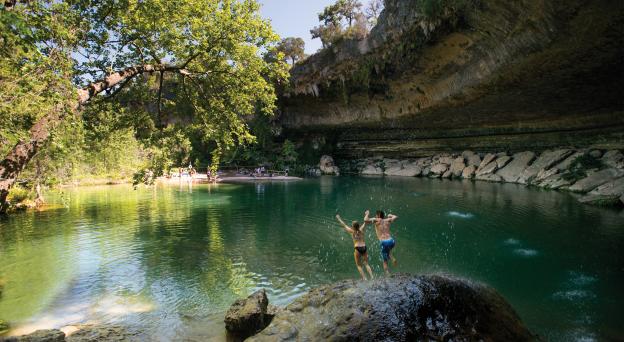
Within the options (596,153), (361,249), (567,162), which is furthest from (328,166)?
(361,249)

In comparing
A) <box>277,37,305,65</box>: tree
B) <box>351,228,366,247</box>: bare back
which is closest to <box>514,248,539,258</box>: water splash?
<box>351,228,366,247</box>: bare back

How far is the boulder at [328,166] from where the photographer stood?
151ft

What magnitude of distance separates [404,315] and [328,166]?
1702 inches

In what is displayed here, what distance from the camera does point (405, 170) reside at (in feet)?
137

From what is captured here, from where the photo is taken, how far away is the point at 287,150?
48469 mm

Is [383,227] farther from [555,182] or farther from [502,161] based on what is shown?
[502,161]

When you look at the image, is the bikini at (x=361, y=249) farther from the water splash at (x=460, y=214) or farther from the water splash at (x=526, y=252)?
the water splash at (x=460, y=214)

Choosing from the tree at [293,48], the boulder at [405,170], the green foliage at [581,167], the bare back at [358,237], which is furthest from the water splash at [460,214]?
the tree at [293,48]

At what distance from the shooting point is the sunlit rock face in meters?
19.1

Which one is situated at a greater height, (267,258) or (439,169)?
(439,169)

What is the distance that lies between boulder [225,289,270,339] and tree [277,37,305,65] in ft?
144

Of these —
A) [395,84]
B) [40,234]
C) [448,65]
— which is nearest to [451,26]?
[448,65]

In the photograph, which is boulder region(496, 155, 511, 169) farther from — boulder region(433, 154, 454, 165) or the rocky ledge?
boulder region(433, 154, 454, 165)

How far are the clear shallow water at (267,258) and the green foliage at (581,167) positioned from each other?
6044 mm
